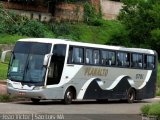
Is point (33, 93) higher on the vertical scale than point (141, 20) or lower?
lower

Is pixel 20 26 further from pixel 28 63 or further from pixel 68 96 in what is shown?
pixel 28 63

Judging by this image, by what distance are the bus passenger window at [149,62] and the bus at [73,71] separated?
0.06 meters

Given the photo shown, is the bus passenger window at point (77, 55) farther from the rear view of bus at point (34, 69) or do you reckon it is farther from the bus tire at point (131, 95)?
the bus tire at point (131, 95)

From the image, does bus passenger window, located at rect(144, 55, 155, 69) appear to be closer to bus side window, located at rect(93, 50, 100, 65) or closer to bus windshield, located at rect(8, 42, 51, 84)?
bus side window, located at rect(93, 50, 100, 65)

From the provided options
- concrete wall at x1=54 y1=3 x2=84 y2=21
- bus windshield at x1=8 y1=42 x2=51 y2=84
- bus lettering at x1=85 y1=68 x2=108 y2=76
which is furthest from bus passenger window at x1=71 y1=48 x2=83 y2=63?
concrete wall at x1=54 y1=3 x2=84 y2=21

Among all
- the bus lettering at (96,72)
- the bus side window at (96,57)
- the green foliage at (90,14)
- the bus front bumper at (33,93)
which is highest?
the green foliage at (90,14)

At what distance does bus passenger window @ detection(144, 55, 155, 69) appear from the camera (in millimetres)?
33625

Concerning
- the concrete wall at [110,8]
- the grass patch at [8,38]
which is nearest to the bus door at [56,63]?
the grass patch at [8,38]

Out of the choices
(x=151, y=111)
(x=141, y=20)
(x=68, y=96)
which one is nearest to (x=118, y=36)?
(x=141, y=20)

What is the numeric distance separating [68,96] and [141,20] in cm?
2657

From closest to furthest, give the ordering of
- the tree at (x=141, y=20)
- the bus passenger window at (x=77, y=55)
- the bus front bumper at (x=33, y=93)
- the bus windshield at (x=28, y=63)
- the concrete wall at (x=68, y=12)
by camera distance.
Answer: the bus front bumper at (x=33, y=93) → the bus windshield at (x=28, y=63) → the bus passenger window at (x=77, y=55) → the tree at (x=141, y=20) → the concrete wall at (x=68, y=12)

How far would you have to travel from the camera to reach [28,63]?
26359 millimetres

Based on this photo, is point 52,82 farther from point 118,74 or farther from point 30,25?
point 30,25

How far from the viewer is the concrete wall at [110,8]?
59.5 metres
